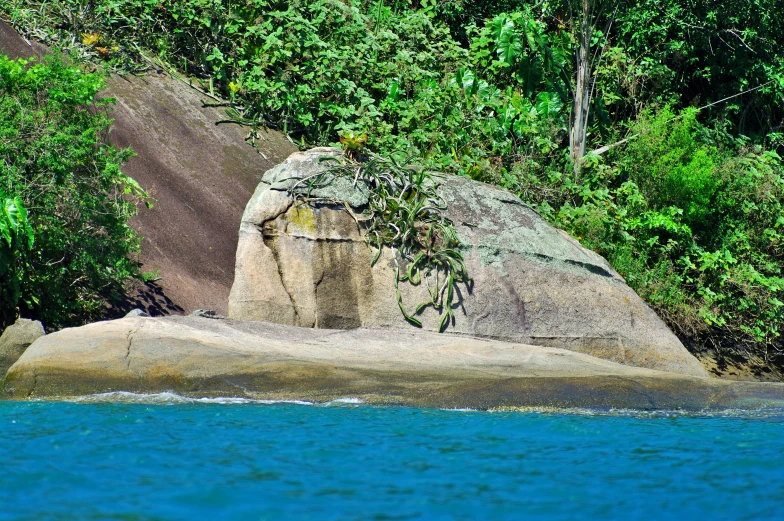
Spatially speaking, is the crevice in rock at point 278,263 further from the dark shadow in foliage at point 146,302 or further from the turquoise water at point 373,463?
the turquoise water at point 373,463

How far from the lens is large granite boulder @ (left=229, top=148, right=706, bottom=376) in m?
9.94

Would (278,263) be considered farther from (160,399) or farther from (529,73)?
(529,73)

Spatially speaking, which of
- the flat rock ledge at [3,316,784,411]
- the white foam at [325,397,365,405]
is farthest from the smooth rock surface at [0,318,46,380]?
the white foam at [325,397,365,405]

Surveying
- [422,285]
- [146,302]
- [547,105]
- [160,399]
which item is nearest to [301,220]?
[422,285]

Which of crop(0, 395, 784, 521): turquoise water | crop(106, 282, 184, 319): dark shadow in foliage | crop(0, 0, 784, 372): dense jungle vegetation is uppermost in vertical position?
crop(0, 0, 784, 372): dense jungle vegetation

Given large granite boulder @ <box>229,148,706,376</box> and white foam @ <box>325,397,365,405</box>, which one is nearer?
white foam @ <box>325,397,365,405</box>

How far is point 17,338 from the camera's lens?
907 cm

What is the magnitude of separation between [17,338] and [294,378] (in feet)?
10.9

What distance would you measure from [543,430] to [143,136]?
883cm

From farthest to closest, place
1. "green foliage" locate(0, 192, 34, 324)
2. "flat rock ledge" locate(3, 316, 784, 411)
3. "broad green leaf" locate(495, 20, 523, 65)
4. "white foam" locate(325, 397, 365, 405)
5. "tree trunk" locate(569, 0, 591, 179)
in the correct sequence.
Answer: "broad green leaf" locate(495, 20, 523, 65) < "tree trunk" locate(569, 0, 591, 179) < "green foliage" locate(0, 192, 34, 324) < "flat rock ledge" locate(3, 316, 784, 411) < "white foam" locate(325, 397, 365, 405)

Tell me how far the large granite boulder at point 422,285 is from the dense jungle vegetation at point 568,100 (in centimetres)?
194

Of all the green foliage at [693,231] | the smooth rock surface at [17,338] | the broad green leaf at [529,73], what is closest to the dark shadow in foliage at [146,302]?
the smooth rock surface at [17,338]

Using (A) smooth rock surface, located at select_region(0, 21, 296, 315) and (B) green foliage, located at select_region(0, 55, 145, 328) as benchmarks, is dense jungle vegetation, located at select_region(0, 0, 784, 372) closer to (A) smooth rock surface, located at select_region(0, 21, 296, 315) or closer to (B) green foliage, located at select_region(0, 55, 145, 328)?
(A) smooth rock surface, located at select_region(0, 21, 296, 315)

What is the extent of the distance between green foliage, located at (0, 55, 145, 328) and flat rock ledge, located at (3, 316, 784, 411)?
2.10m
